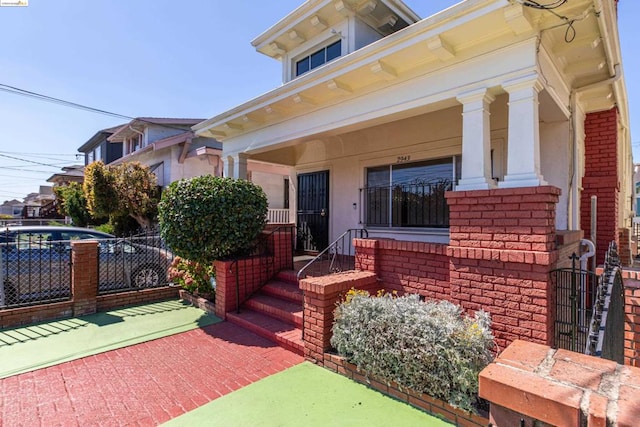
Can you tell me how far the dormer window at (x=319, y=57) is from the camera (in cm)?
677

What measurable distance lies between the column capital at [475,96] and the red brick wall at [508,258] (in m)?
1.17

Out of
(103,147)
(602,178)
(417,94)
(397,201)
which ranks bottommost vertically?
(397,201)

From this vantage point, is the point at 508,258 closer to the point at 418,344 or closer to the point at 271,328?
the point at 418,344

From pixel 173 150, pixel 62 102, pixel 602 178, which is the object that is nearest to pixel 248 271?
pixel 602 178

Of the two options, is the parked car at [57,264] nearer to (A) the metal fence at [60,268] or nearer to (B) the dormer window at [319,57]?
(A) the metal fence at [60,268]

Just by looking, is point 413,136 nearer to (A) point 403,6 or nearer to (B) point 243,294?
(A) point 403,6

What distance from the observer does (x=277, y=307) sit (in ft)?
16.3

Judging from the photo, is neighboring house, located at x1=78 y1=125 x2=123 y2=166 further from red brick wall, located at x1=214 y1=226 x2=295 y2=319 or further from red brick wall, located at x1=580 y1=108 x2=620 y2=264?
red brick wall, located at x1=580 y1=108 x2=620 y2=264

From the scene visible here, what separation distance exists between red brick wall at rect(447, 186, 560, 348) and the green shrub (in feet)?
0.77

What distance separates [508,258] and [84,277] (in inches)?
247

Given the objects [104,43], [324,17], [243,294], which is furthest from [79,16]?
[243,294]

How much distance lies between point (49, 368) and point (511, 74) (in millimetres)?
6173

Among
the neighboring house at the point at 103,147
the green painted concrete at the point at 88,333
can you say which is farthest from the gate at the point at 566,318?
the neighboring house at the point at 103,147

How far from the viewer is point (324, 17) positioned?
666 cm
